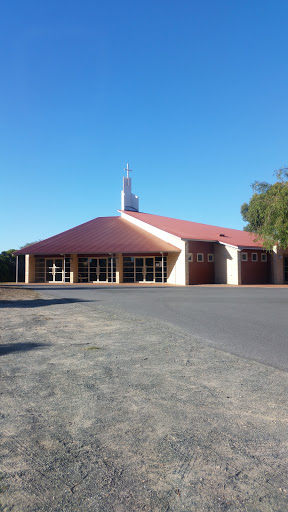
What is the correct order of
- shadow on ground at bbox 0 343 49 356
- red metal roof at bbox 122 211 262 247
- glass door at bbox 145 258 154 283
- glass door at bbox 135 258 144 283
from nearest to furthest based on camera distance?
shadow on ground at bbox 0 343 49 356
red metal roof at bbox 122 211 262 247
glass door at bbox 145 258 154 283
glass door at bbox 135 258 144 283

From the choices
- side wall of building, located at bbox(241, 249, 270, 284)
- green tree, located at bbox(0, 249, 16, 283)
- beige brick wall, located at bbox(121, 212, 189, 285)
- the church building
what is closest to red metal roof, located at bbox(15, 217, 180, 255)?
the church building

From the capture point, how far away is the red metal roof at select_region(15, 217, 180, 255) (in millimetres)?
31016

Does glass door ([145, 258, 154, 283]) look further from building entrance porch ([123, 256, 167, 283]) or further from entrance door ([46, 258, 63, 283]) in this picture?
entrance door ([46, 258, 63, 283])

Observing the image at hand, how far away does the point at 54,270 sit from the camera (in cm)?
3334

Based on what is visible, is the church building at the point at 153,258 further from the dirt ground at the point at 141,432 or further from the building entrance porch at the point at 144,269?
the dirt ground at the point at 141,432

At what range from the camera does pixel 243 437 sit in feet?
9.81

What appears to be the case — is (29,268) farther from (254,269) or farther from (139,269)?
(254,269)

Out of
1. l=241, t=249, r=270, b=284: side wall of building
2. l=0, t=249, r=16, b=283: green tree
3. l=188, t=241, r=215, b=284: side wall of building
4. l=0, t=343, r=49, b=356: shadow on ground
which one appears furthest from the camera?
l=0, t=249, r=16, b=283: green tree

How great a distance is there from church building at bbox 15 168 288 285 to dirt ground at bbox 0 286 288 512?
2458 centimetres

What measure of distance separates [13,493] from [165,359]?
341cm

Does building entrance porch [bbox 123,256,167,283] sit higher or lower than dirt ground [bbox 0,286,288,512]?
higher

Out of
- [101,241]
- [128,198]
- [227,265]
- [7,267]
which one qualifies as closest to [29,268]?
[7,267]

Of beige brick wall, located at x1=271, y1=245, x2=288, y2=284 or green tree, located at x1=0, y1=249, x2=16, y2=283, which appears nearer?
beige brick wall, located at x1=271, y1=245, x2=288, y2=284

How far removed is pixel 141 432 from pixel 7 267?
37209mm
